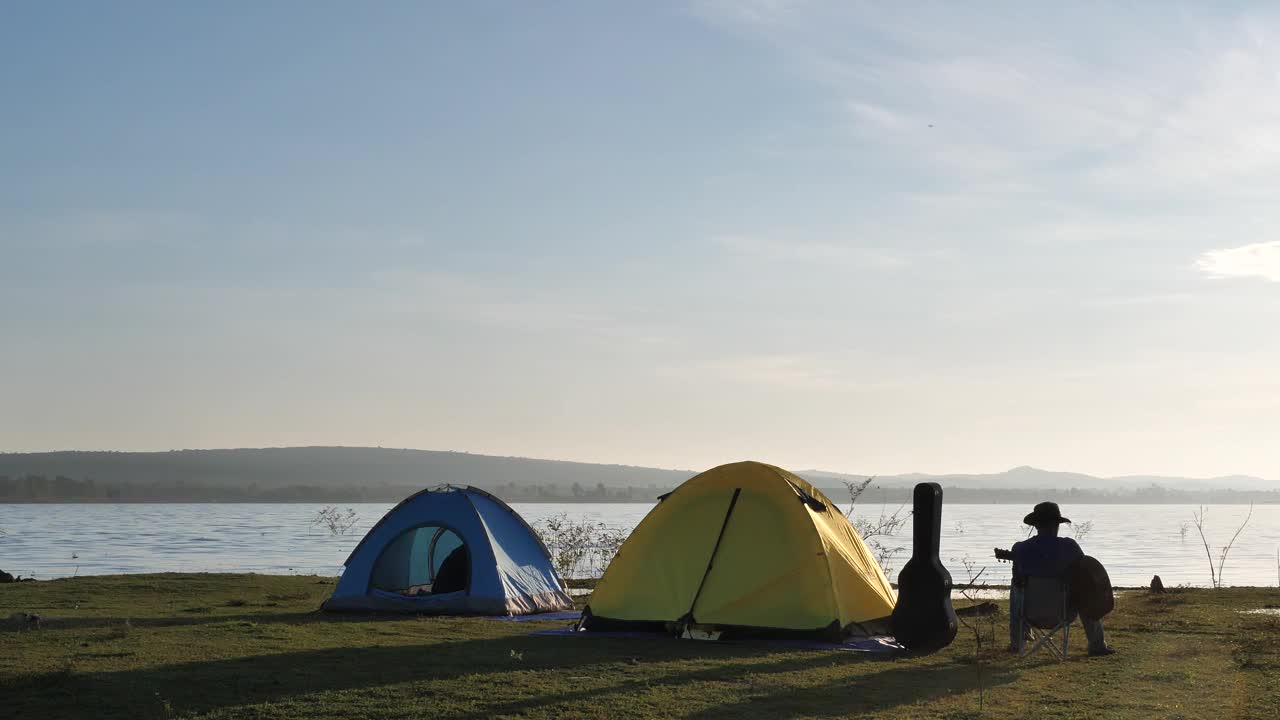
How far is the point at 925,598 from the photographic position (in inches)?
564

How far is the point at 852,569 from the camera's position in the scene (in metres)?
15.5

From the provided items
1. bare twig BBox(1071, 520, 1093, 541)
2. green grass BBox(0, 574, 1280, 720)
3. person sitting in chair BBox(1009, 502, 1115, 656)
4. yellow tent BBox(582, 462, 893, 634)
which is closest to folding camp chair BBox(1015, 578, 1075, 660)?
person sitting in chair BBox(1009, 502, 1115, 656)

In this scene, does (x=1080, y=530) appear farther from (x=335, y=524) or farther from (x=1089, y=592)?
(x=1089, y=592)

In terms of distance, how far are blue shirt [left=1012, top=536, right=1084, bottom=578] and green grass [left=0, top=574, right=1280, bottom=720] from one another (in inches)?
38.3

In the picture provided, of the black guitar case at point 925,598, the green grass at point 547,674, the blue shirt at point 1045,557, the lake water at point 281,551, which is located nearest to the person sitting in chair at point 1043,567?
the blue shirt at point 1045,557

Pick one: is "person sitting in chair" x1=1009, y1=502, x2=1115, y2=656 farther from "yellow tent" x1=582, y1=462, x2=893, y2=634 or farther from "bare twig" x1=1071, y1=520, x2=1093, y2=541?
"bare twig" x1=1071, y1=520, x2=1093, y2=541

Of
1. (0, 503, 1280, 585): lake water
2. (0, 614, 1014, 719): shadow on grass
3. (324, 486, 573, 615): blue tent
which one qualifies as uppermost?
(324, 486, 573, 615): blue tent

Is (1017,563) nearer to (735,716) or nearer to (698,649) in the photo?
(698,649)

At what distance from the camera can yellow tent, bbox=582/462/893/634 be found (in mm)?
15078

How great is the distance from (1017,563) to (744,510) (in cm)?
338

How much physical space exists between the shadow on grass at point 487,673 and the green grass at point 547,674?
0.08ft

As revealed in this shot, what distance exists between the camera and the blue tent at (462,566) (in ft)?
60.6

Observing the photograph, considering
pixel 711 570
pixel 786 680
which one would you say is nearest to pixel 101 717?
pixel 786 680

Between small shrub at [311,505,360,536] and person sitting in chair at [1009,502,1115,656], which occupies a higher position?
person sitting in chair at [1009,502,1115,656]
